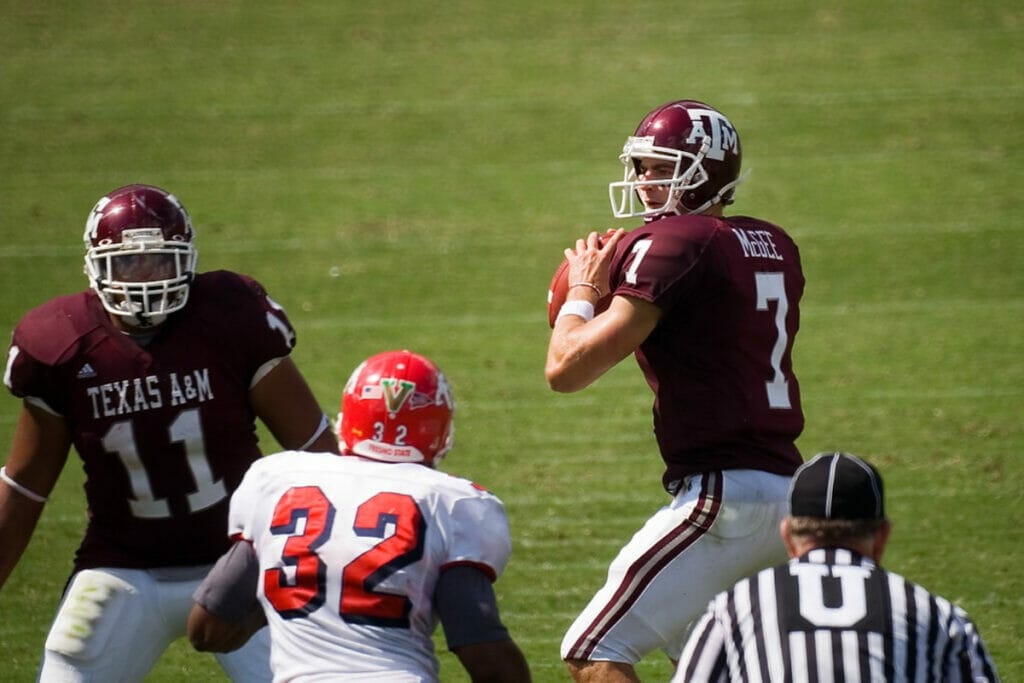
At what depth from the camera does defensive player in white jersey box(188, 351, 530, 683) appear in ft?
9.57

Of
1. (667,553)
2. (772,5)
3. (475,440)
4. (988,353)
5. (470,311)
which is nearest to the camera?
(667,553)

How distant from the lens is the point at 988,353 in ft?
29.2

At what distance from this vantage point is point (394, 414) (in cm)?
311

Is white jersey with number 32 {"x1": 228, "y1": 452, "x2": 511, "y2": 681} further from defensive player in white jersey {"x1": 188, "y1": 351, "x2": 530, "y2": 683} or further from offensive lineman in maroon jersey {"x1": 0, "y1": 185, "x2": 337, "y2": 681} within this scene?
offensive lineman in maroon jersey {"x1": 0, "y1": 185, "x2": 337, "y2": 681}

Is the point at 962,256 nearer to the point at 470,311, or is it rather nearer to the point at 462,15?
the point at 470,311

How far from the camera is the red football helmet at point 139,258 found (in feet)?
12.2

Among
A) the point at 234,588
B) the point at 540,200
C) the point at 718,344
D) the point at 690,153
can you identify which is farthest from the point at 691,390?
the point at 540,200

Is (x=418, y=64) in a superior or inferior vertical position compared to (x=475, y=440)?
superior

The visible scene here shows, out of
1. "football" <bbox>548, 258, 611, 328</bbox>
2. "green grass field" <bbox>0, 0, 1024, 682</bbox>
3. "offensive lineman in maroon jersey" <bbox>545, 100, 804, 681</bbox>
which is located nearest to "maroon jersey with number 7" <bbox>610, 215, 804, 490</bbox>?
"offensive lineman in maroon jersey" <bbox>545, 100, 804, 681</bbox>

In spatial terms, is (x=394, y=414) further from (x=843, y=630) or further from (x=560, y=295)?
(x=560, y=295)

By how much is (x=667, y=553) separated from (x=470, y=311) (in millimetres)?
6244

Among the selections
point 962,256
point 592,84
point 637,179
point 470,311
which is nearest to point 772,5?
point 592,84

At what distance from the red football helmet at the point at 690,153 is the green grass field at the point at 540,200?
6.52 ft

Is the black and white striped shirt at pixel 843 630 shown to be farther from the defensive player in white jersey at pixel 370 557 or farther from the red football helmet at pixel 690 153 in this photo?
the red football helmet at pixel 690 153
